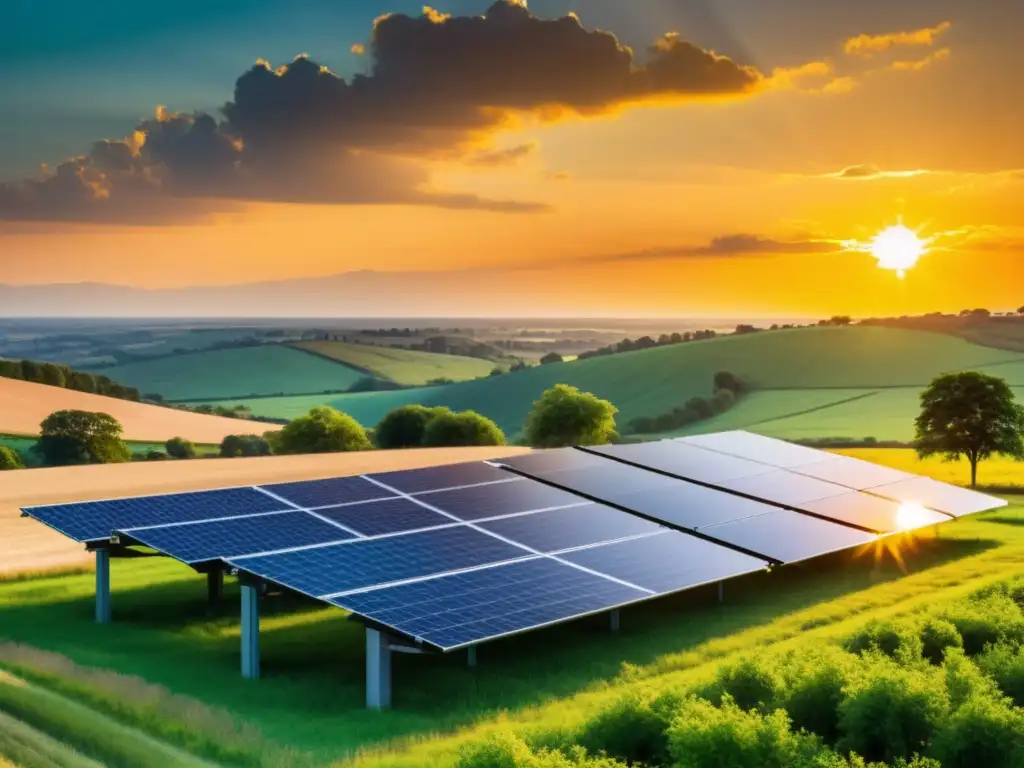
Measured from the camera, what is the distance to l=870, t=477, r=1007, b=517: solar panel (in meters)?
→ 37.3

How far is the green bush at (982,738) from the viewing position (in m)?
15.3

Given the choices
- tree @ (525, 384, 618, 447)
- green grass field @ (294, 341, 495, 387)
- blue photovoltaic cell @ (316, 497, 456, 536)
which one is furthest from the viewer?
green grass field @ (294, 341, 495, 387)

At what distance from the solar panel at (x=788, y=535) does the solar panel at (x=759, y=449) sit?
804 cm

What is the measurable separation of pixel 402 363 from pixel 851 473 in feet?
389

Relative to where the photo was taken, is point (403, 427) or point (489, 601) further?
point (403, 427)

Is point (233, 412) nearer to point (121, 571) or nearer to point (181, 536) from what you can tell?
point (121, 571)

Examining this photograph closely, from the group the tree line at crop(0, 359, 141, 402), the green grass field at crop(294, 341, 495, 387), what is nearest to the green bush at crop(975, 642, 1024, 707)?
the tree line at crop(0, 359, 141, 402)

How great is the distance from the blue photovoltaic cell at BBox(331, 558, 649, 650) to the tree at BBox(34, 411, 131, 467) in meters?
66.5

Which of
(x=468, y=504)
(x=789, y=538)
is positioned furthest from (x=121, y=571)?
(x=789, y=538)

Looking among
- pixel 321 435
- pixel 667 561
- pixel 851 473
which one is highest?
pixel 851 473

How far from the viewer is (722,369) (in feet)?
415

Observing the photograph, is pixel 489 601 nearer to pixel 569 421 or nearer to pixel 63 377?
pixel 569 421

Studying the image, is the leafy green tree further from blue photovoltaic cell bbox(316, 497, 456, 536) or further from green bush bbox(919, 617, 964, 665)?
green bush bbox(919, 617, 964, 665)

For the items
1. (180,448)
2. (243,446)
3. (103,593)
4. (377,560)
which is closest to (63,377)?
(180,448)
